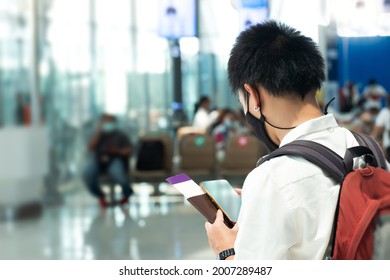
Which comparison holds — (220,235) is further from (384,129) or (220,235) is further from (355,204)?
(384,129)

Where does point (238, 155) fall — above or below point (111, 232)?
above

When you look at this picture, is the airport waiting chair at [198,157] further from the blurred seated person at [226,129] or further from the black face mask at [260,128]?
the black face mask at [260,128]

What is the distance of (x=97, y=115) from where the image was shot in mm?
13367

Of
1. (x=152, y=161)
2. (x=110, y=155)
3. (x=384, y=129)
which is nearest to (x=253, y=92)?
(x=384, y=129)

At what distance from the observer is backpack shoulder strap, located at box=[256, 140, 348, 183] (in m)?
1.59

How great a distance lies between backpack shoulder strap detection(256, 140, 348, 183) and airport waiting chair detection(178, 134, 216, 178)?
30.0ft

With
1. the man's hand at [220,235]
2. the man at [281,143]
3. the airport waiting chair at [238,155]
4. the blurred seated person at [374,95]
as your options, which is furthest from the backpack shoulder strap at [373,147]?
the blurred seated person at [374,95]

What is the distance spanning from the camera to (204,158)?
10.9 metres

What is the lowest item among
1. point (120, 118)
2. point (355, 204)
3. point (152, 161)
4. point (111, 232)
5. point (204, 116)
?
point (111, 232)

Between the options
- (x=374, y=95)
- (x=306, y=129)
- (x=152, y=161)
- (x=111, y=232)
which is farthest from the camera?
(x=374, y=95)

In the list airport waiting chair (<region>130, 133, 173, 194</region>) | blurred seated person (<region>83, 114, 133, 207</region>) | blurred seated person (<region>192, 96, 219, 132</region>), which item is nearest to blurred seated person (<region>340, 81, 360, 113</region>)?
blurred seated person (<region>192, 96, 219, 132</region>)

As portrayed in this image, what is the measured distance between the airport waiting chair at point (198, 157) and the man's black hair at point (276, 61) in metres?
8.97

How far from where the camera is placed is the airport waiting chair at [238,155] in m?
10.7

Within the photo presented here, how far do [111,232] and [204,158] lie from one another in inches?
98.5
